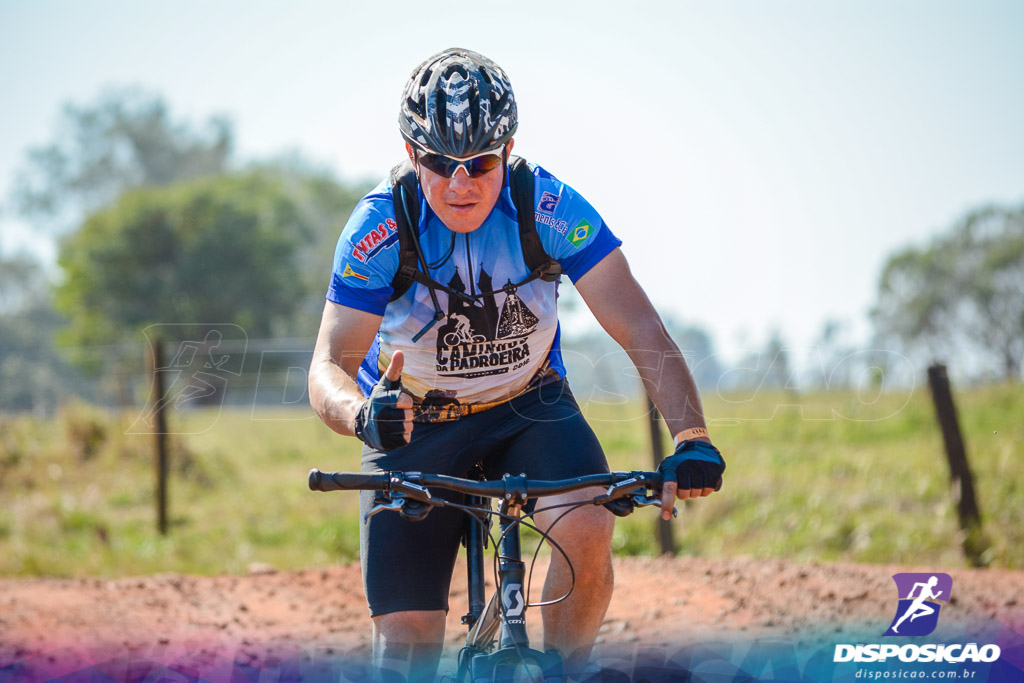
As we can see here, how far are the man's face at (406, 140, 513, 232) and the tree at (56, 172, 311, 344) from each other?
43.4 metres

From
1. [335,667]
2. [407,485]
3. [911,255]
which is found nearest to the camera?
[407,485]

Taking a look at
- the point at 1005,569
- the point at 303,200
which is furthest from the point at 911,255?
the point at 303,200

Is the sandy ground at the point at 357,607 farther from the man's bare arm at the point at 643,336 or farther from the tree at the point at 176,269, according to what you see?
the tree at the point at 176,269

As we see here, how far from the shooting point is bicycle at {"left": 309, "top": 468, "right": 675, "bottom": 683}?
261 cm

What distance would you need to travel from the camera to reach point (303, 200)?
69.4 m

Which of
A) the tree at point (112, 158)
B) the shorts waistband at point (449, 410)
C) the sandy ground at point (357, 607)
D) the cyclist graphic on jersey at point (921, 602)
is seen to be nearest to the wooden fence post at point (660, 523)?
the sandy ground at point (357, 607)

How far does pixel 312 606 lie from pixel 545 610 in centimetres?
362

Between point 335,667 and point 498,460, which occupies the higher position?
point 498,460

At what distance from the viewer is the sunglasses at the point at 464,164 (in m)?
3.18

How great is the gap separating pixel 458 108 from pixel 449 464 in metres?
1.25

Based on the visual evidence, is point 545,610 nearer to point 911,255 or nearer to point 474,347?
point 474,347

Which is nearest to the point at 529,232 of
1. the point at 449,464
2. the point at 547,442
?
the point at 547,442

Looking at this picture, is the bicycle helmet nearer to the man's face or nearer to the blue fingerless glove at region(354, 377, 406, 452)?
the man's face

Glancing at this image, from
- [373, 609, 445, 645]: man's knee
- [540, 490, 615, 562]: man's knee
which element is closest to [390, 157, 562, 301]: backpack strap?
Answer: [540, 490, 615, 562]: man's knee
